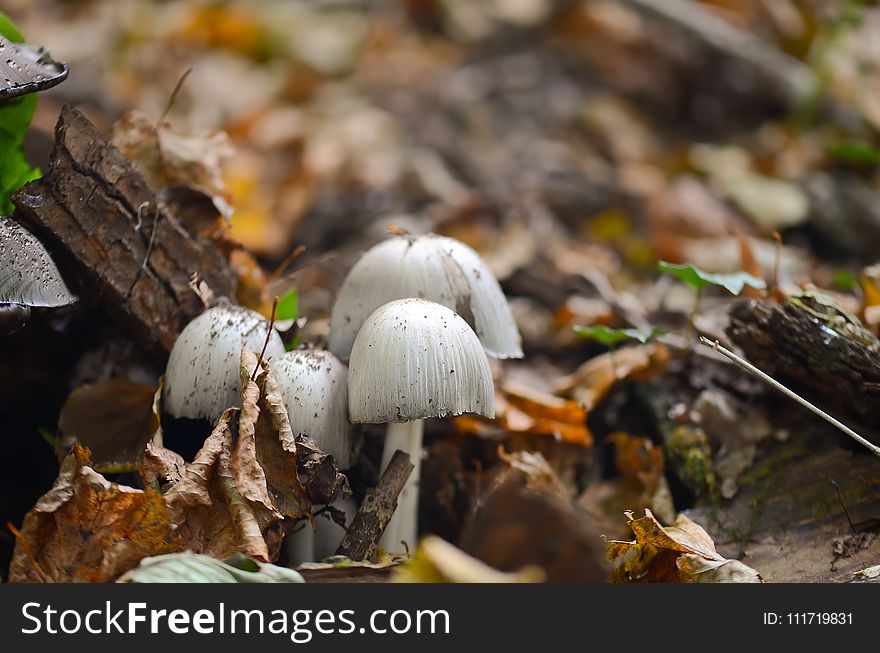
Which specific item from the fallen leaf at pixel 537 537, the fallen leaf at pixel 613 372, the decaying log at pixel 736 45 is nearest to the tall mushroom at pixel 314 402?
the fallen leaf at pixel 537 537

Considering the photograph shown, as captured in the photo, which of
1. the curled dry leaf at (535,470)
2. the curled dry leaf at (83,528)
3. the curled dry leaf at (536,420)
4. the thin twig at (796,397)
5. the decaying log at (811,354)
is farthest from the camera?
the curled dry leaf at (536,420)

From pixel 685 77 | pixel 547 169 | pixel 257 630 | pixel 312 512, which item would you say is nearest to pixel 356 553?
pixel 312 512

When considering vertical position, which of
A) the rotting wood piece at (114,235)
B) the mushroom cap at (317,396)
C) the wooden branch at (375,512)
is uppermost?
the rotting wood piece at (114,235)

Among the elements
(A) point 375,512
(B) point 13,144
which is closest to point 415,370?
(A) point 375,512

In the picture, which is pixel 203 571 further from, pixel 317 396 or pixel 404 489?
pixel 404 489

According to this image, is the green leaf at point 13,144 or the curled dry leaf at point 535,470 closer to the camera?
the green leaf at point 13,144

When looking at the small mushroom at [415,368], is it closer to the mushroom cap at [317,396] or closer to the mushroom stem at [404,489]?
the mushroom cap at [317,396]

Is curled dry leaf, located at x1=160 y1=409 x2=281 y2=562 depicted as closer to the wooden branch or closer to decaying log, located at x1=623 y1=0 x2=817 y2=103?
the wooden branch
